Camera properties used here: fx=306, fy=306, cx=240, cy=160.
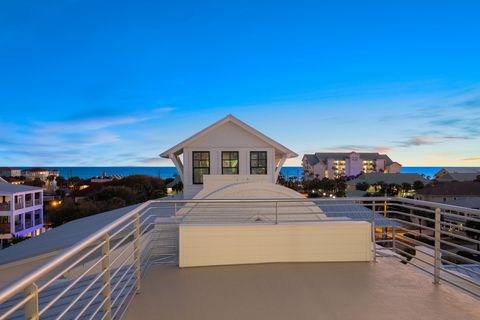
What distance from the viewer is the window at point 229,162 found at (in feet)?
45.0

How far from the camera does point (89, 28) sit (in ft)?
57.0

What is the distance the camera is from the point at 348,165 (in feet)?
259

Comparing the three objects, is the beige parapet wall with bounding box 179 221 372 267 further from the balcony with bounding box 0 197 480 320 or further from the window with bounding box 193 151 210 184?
the window with bounding box 193 151 210 184

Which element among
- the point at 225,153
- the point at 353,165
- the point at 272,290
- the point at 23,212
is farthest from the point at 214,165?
the point at 353,165

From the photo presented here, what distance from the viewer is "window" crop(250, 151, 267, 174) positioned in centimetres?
1389

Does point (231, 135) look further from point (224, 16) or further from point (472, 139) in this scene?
point (472, 139)

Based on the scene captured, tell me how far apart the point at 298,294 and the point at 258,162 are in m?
10.3

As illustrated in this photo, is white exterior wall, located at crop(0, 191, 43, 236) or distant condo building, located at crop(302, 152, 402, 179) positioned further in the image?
distant condo building, located at crop(302, 152, 402, 179)

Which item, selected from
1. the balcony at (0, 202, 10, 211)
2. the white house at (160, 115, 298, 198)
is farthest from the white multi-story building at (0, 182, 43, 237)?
the white house at (160, 115, 298, 198)

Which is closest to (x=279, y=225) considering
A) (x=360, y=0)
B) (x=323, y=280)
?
(x=323, y=280)

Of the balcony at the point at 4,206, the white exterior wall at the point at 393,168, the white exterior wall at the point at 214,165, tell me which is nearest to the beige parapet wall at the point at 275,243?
the white exterior wall at the point at 214,165

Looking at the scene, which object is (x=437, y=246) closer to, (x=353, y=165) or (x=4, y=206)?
(x=4, y=206)

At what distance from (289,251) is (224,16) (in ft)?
45.3

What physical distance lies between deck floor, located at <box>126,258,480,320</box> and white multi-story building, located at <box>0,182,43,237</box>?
88.2 ft
